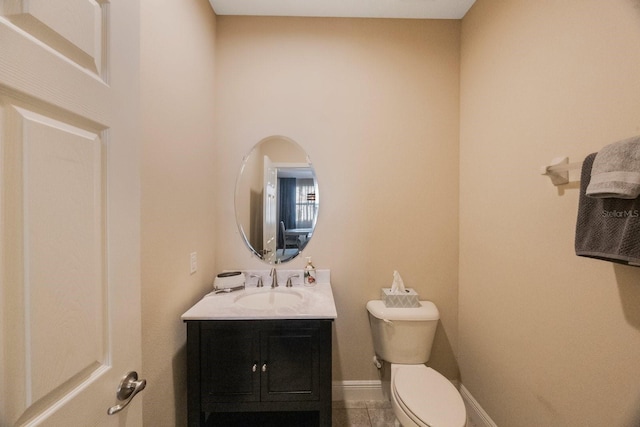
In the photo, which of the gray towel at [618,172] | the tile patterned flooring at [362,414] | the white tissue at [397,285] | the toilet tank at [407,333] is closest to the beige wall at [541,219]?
the gray towel at [618,172]

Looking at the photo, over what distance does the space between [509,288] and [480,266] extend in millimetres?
240

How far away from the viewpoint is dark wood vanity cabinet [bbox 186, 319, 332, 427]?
4.06ft

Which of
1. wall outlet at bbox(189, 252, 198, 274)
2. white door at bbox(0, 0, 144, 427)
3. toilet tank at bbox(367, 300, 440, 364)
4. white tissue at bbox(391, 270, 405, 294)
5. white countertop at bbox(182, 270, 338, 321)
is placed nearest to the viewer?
white door at bbox(0, 0, 144, 427)

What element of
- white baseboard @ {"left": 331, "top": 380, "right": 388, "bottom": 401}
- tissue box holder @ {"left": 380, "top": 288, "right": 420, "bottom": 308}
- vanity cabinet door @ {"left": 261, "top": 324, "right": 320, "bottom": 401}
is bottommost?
white baseboard @ {"left": 331, "top": 380, "right": 388, "bottom": 401}

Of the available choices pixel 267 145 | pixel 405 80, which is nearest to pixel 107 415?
pixel 267 145

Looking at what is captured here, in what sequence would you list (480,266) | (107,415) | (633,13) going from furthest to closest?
(480,266)
(633,13)
(107,415)

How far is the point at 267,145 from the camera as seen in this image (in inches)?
69.7

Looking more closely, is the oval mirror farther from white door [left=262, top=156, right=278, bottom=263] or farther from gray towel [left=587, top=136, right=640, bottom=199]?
gray towel [left=587, top=136, right=640, bottom=199]

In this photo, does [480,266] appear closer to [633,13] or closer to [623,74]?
[623,74]

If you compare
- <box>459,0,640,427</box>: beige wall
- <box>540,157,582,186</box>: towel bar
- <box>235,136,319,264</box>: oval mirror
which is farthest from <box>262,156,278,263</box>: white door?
<box>540,157,582,186</box>: towel bar

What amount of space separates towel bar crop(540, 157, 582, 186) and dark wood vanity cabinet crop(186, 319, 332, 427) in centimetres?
115

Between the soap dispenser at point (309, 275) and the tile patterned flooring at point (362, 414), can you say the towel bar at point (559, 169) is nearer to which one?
the soap dispenser at point (309, 275)

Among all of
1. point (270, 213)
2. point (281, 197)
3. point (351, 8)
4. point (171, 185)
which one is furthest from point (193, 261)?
point (351, 8)

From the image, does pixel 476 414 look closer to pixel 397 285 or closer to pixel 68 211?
pixel 397 285
